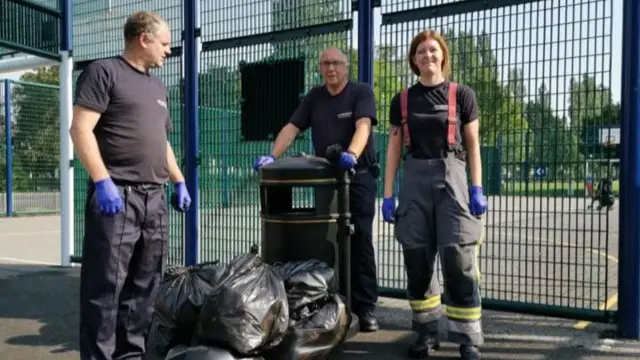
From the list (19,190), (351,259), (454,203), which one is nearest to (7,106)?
(19,190)

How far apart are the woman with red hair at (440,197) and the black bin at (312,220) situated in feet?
1.39

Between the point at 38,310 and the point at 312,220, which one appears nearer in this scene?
the point at 312,220

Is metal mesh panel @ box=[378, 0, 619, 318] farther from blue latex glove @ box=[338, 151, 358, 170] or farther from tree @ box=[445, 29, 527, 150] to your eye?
blue latex glove @ box=[338, 151, 358, 170]

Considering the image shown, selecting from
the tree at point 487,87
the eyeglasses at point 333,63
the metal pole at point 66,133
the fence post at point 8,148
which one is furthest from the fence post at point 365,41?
the fence post at point 8,148

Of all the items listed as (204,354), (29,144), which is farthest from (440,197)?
(29,144)

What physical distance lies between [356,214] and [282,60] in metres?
2.05

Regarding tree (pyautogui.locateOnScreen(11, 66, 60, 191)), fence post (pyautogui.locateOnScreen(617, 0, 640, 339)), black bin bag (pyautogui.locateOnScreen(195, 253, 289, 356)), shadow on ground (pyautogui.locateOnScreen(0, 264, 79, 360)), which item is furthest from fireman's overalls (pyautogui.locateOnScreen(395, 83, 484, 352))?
tree (pyautogui.locateOnScreen(11, 66, 60, 191))

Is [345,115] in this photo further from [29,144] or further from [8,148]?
[29,144]

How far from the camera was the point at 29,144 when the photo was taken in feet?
52.5

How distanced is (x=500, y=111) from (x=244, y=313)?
2.66 m

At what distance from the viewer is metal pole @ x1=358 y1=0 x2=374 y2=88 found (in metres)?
5.34

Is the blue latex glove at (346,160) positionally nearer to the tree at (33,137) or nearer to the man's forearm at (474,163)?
the man's forearm at (474,163)

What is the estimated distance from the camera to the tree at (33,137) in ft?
52.1

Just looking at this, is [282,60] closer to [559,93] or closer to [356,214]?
[356,214]
